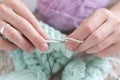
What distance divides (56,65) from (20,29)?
134 mm

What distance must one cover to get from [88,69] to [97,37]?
0.30 ft

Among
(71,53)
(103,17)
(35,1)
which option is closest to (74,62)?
(71,53)

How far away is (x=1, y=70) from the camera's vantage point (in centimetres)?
65

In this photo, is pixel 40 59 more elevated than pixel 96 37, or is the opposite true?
pixel 96 37

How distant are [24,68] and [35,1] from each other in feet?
0.95

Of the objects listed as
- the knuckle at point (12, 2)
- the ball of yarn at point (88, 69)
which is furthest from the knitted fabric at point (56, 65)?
the knuckle at point (12, 2)

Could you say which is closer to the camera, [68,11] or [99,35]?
[99,35]

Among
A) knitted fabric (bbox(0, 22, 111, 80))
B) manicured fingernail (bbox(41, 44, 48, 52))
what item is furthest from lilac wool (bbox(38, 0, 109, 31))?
manicured fingernail (bbox(41, 44, 48, 52))

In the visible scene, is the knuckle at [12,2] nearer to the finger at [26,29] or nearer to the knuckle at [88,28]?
the finger at [26,29]

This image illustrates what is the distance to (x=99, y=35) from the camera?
547 mm

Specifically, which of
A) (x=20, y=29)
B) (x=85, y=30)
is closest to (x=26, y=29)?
(x=20, y=29)

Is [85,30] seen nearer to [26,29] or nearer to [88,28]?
[88,28]

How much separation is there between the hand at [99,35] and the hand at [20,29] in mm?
68

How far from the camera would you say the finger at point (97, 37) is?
54 cm
